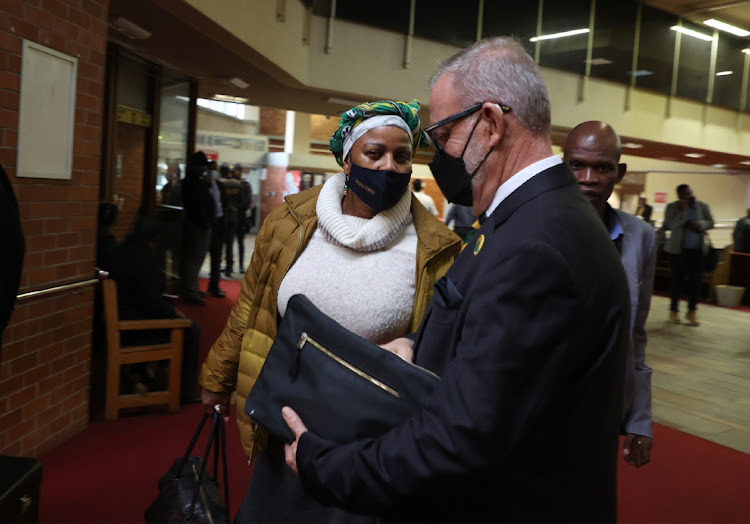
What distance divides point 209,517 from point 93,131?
250 cm

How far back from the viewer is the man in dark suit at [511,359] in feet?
3.06

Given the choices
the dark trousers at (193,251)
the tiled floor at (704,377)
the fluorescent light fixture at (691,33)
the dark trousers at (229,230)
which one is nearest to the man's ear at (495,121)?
the tiled floor at (704,377)

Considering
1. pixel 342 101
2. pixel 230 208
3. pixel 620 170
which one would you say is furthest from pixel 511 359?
pixel 342 101

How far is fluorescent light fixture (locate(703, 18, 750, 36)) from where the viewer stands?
14414 millimetres

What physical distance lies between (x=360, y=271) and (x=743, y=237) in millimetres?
11903

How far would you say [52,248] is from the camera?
3.27m

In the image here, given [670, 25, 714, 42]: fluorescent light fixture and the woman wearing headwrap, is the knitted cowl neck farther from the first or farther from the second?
[670, 25, 714, 42]: fluorescent light fixture

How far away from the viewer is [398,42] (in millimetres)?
10141

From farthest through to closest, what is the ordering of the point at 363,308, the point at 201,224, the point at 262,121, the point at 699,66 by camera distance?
the point at 262,121 → the point at 699,66 → the point at 201,224 → the point at 363,308

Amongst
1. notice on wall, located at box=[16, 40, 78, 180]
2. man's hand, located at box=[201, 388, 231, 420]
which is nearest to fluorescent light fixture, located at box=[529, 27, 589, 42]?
notice on wall, located at box=[16, 40, 78, 180]

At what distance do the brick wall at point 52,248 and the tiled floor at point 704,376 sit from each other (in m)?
3.73

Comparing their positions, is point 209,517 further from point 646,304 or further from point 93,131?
point 93,131

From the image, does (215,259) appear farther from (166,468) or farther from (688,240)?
(688,240)

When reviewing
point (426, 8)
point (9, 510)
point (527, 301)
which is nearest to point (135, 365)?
point (9, 510)
